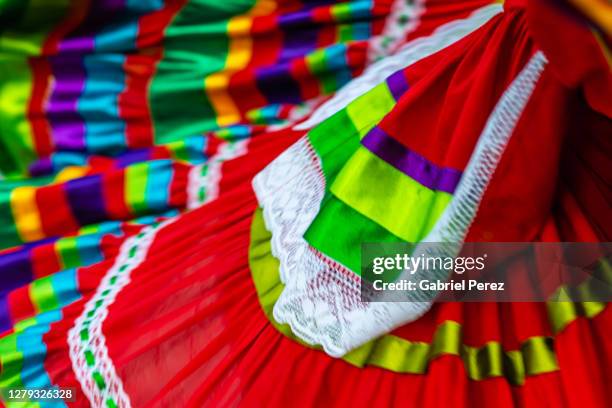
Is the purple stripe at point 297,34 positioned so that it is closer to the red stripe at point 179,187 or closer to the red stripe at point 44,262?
the red stripe at point 179,187

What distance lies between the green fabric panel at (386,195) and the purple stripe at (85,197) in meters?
0.37

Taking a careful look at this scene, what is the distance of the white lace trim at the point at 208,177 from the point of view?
0.80 m

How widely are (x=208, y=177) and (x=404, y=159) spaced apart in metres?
0.32

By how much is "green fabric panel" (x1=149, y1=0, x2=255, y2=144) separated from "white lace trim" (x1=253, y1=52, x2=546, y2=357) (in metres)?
0.27

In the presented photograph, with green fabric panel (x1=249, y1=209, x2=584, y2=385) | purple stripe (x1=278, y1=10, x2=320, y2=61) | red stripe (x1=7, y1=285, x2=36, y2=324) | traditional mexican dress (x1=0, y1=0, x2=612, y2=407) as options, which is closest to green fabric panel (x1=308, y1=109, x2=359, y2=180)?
traditional mexican dress (x1=0, y1=0, x2=612, y2=407)

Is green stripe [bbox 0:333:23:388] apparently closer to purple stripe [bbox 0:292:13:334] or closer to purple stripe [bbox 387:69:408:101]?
purple stripe [bbox 0:292:13:334]

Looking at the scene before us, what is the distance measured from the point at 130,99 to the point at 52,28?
153 millimetres

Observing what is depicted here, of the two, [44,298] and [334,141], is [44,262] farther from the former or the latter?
[334,141]

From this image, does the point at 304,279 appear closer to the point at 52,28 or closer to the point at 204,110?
the point at 204,110

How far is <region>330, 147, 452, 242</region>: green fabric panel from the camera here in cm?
55

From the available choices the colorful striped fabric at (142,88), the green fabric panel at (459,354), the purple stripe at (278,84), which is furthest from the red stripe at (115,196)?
the green fabric panel at (459,354)

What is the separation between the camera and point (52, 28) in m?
0.92

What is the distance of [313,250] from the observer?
585 mm

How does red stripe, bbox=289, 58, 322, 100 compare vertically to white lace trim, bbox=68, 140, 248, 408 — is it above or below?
above
